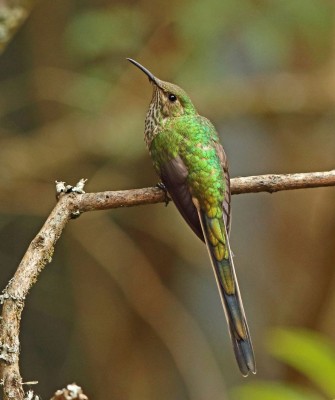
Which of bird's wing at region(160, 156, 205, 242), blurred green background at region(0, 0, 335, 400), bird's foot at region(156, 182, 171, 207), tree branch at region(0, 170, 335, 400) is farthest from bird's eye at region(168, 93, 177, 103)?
blurred green background at region(0, 0, 335, 400)

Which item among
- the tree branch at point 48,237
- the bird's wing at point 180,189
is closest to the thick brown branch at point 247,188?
the tree branch at point 48,237

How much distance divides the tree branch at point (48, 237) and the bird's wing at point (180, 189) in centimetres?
9

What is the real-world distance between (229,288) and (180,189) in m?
0.47

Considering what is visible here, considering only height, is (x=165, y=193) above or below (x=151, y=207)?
below

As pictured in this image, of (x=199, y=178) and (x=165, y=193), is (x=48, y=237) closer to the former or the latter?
(x=165, y=193)

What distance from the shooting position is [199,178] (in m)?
2.97

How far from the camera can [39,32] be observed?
580 cm

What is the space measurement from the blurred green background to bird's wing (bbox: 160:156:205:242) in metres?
1.89

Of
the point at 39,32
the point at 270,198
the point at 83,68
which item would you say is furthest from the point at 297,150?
the point at 39,32

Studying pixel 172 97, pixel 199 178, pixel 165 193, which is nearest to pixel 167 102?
pixel 172 97

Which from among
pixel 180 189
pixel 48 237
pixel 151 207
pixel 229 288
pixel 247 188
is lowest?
pixel 48 237

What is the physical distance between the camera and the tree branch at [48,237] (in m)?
1.81

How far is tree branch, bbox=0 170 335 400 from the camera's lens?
1812 millimetres

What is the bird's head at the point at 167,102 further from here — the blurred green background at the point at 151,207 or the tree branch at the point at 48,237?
the blurred green background at the point at 151,207
